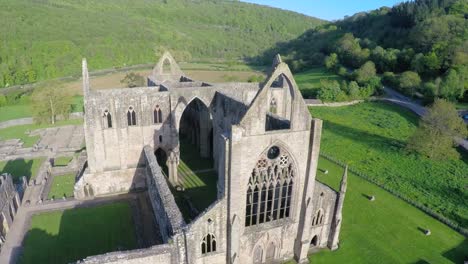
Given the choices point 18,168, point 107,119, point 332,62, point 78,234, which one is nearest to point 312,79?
point 332,62

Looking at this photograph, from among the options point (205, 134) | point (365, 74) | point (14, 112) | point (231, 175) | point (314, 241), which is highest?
point (365, 74)

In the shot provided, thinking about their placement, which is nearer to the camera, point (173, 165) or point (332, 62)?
point (173, 165)

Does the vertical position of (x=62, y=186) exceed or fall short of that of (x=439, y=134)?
it falls short

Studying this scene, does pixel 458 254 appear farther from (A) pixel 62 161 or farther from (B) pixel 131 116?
(A) pixel 62 161

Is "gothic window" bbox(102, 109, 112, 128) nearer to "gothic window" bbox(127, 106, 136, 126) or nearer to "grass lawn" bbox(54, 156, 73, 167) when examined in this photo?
"gothic window" bbox(127, 106, 136, 126)

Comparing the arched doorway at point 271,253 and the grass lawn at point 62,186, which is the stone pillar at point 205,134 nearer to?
the grass lawn at point 62,186
